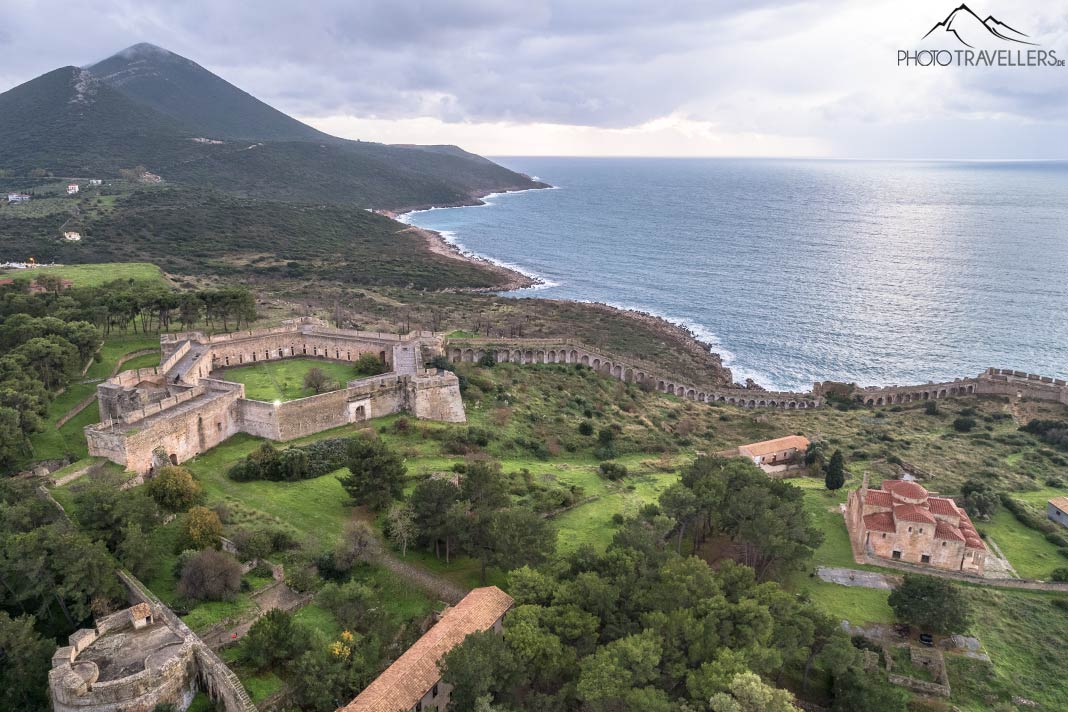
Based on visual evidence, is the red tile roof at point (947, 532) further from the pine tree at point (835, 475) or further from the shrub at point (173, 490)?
the shrub at point (173, 490)

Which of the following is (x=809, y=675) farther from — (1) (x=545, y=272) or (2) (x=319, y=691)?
(1) (x=545, y=272)

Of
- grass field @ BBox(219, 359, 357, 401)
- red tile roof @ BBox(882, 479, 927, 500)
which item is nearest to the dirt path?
grass field @ BBox(219, 359, 357, 401)

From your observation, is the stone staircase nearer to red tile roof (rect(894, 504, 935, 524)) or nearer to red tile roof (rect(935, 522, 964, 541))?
red tile roof (rect(894, 504, 935, 524))

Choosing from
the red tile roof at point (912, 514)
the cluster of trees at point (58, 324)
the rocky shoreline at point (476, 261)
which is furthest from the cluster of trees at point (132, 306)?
the rocky shoreline at point (476, 261)

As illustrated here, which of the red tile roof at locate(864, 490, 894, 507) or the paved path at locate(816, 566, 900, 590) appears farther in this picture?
the red tile roof at locate(864, 490, 894, 507)

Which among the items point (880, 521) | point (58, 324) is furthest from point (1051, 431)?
point (58, 324)

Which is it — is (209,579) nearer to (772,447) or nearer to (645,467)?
(645,467)
